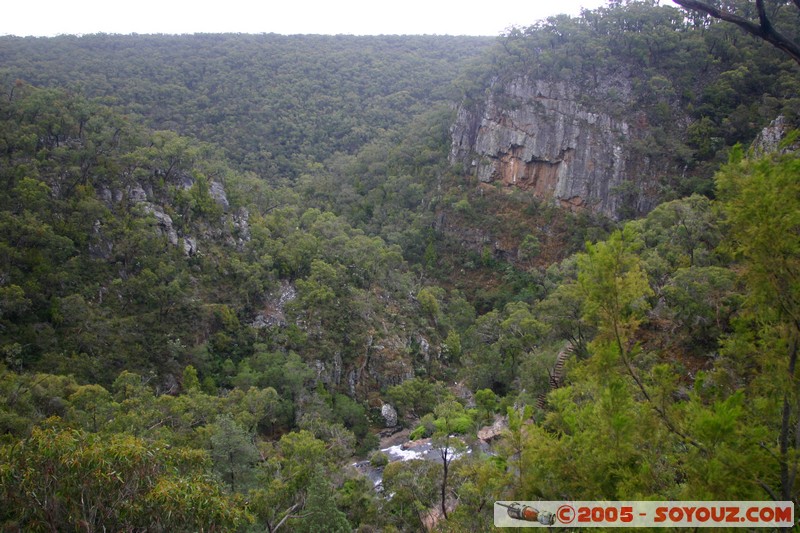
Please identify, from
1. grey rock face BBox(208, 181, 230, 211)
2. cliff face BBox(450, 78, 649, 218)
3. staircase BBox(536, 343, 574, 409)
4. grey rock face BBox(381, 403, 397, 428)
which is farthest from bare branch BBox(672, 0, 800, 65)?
cliff face BBox(450, 78, 649, 218)

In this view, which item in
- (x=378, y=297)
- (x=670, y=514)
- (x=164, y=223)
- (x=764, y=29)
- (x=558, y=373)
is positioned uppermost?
(x=764, y=29)

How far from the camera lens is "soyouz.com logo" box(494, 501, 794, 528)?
4863 millimetres

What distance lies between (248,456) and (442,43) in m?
98.1

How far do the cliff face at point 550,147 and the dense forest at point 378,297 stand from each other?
4.92 feet

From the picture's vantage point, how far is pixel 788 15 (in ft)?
132

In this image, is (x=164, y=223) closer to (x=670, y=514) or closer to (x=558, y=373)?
(x=558, y=373)

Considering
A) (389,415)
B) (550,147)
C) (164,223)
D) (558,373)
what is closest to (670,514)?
(558,373)

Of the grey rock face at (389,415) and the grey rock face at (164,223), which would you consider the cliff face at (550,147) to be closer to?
the grey rock face at (389,415)

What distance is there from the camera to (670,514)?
5012mm

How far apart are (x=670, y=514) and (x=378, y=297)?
31.8 metres

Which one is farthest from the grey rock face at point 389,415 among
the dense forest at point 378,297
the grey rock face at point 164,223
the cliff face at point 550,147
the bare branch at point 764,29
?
the cliff face at point 550,147

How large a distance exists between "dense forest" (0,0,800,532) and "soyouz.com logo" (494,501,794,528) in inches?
6.1

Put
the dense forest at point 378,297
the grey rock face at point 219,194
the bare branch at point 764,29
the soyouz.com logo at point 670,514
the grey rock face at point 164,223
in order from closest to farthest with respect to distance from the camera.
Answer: the soyouz.com logo at point 670,514, the bare branch at point 764,29, the dense forest at point 378,297, the grey rock face at point 164,223, the grey rock face at point 219,194

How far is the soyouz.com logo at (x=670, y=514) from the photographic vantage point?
4.86 m
